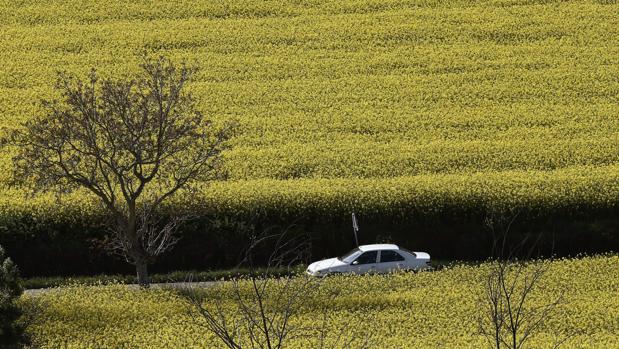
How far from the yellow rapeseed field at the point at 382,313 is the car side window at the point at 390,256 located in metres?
1.33

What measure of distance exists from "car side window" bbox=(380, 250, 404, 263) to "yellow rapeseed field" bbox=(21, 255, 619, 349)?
4.37ft

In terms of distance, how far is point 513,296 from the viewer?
1267 inches

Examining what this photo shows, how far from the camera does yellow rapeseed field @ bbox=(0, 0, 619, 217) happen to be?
39906 millimetres

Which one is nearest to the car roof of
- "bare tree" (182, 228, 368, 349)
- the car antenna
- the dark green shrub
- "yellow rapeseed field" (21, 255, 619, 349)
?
the car antenna

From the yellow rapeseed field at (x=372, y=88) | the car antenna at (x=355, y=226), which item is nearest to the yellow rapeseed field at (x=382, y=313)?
the car antenna at (x=355, y=226)

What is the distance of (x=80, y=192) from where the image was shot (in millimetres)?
39500

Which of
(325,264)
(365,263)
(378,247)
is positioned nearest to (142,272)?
(325,264)

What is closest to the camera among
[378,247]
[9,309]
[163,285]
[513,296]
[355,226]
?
[9,309]

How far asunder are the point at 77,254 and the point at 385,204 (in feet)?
30.0

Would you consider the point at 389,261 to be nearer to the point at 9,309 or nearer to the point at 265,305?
the point at 265,305

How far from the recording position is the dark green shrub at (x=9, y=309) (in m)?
28.6

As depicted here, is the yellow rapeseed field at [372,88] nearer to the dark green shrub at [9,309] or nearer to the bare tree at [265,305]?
the bare tree at [265,305]

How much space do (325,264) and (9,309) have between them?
413 inches

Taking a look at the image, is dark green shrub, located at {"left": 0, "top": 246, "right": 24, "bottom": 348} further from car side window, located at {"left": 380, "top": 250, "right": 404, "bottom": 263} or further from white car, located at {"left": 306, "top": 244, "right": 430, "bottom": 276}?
car side window, located at {"left": 380, "top": 250, "right": 404, "bottom": 263}
